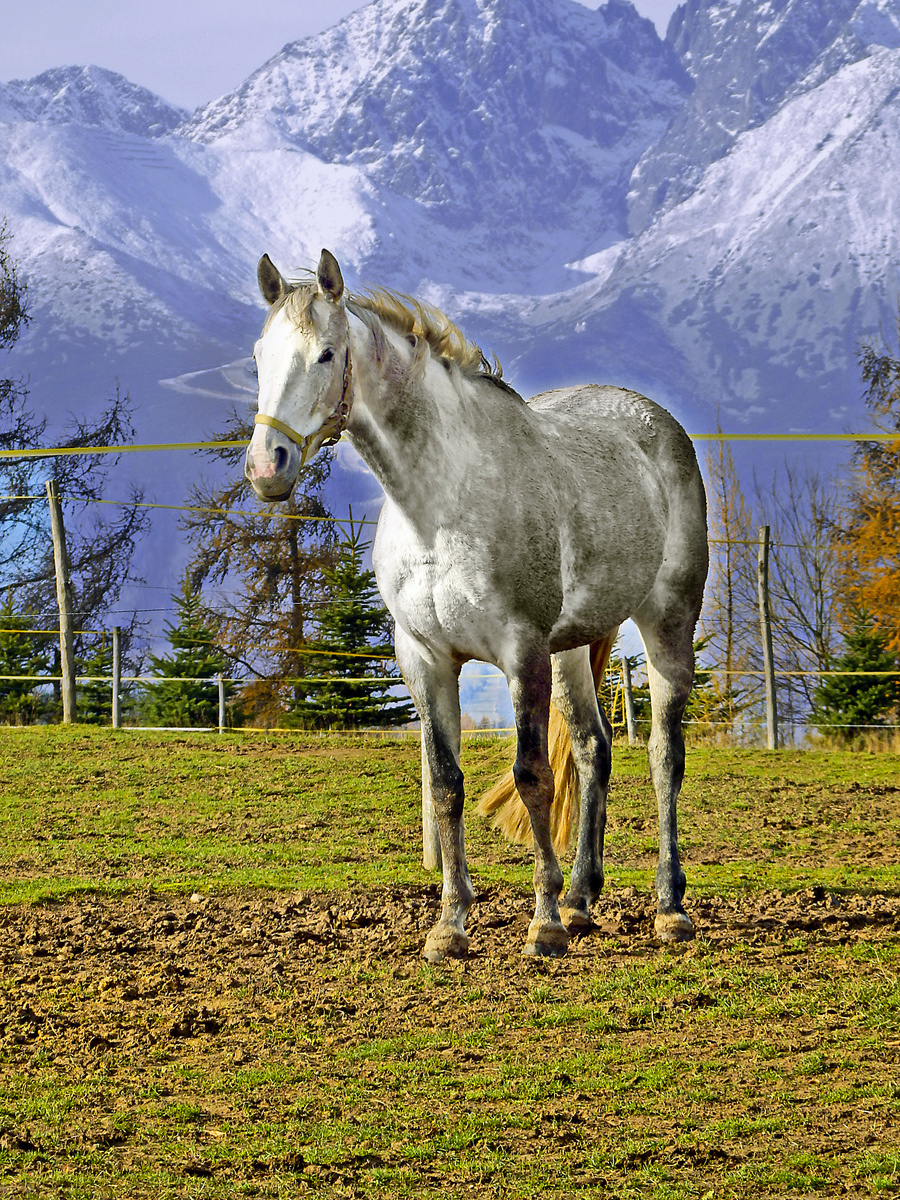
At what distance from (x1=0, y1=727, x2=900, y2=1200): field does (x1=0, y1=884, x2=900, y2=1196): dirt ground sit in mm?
14

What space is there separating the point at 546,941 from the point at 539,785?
637 mm

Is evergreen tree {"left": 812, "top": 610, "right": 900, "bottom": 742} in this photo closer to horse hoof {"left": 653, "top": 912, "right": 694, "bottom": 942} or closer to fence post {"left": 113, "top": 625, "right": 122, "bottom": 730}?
fence post {"left": 113, "top": 625, "right": 122, "bottom": 730}

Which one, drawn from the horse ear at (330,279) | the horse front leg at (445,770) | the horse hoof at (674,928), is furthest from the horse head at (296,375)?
the horse hoof at (674,928)

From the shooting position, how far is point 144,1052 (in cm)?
429

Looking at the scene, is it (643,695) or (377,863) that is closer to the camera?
(377,863)

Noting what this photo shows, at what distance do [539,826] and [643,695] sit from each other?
13744 millimetres

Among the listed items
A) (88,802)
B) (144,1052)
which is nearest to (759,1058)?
(144,1052)

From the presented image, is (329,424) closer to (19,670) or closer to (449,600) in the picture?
(449,600)

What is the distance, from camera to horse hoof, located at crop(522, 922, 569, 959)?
5.00m

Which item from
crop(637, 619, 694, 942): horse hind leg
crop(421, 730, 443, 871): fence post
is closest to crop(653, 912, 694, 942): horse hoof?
crop(637, 619, 694, 942): horse hind leg

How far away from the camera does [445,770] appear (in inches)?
196

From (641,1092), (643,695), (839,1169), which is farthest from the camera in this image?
(643,695)

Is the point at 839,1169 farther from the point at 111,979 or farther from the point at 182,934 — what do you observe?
the point at 182,934

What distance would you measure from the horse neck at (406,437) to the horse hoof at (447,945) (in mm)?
1605
